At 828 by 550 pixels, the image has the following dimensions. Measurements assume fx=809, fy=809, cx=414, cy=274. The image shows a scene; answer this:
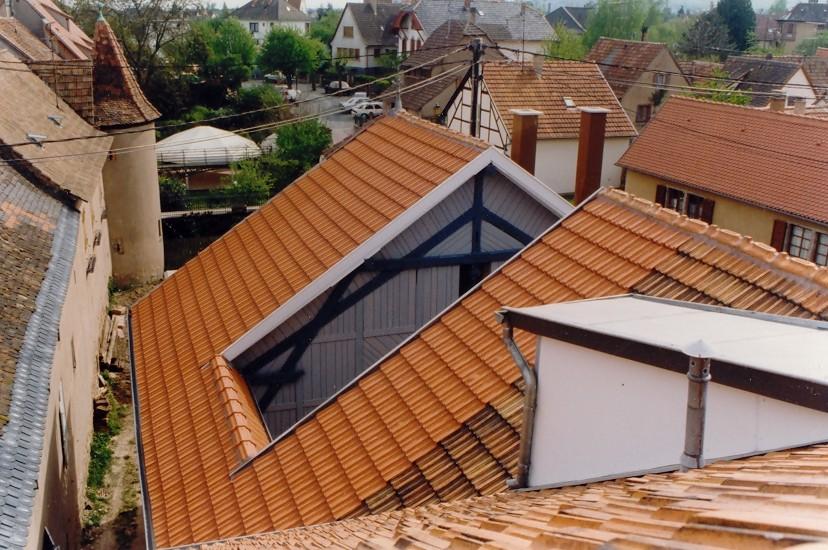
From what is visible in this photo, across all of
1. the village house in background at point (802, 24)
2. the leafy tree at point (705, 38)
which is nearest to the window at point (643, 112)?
the leafy tree at point (705, 38)

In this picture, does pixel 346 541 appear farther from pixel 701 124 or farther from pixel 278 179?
pixel 278 179

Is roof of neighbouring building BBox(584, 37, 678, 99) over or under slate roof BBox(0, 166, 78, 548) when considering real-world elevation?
over

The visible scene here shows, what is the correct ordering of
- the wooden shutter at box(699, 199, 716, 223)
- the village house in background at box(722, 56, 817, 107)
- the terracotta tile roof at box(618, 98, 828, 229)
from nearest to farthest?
the terracotta tile roof at box(618, 98, 828, 229) → the wooden shutter at box(699, 199, 716, 223) → the village house in background at box(722, 56, 817, 107)

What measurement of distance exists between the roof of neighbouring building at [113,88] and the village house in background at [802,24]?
84.5 meters

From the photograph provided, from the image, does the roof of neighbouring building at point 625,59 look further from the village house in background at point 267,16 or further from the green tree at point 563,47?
the village house in background at point 267,16

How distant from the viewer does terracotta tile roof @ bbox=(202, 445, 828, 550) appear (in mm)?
2184

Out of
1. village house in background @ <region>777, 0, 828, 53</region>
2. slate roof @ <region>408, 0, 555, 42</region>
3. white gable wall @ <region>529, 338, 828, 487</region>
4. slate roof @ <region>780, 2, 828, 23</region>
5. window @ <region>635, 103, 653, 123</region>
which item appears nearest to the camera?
white gable wall @ <region>529, 338, 828, 487</region>

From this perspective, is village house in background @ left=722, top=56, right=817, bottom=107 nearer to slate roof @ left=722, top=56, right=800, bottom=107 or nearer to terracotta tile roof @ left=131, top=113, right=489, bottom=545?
slate roof @ left=722, top=56, right=800, bottom=107

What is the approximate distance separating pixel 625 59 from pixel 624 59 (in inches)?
2.9

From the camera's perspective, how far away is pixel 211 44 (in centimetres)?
4906

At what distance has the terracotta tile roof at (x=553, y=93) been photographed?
27453 millimetres

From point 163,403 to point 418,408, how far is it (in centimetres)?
344

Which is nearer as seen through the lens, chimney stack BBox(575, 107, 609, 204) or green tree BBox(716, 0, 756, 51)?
chimney stack BBox(575, 107, 609, 204)

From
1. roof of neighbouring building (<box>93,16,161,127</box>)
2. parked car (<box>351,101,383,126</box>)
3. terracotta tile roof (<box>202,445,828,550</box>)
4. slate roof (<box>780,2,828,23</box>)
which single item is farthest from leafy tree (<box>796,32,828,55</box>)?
terracotta tile roof (<box>202,445,828,550</box>)
